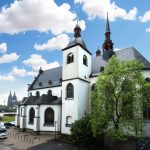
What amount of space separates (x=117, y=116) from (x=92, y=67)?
663 inches

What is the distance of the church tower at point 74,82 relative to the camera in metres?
33.9

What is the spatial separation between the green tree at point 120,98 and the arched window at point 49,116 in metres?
14.2

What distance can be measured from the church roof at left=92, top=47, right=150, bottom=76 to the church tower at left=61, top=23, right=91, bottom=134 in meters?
2.11

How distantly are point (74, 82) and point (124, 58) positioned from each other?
9.69 meters

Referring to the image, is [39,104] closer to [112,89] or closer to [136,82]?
[112,89]

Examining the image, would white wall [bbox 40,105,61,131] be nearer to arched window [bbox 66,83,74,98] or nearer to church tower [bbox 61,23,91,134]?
church tower [bbox 61,23,91,134]

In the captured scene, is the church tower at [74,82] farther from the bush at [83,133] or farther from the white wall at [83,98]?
the bush at [83,133]

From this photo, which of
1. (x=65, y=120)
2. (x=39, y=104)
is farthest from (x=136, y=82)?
(x=39, y=104)

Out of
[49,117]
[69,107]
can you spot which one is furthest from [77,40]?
[49,117]

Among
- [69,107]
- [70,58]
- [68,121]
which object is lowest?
[68,121]

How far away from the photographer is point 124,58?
35.0m

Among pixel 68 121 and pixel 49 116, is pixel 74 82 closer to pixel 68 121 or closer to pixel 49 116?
pixel 68 121

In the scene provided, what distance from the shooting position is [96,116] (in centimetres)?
2398

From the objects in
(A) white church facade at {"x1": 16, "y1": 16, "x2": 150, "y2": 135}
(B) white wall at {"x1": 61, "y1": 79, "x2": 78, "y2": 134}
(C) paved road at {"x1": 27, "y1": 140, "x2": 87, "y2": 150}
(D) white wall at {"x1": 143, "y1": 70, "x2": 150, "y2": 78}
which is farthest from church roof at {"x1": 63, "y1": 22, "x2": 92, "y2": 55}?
(C) paved road at {"x1": 27, "y1": 140, "x2": 87, "y2": 150}
